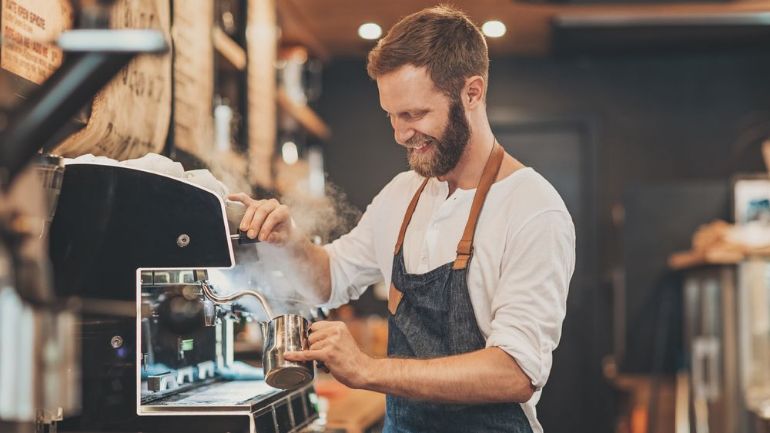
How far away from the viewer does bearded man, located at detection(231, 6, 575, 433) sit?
1825mm

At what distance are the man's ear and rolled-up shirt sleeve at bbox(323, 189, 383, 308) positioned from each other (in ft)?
1.11

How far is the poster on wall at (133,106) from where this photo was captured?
2258 mm

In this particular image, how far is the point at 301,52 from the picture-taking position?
5.71 m

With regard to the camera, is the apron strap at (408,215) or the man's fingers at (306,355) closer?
the man's fingers at (306,355)

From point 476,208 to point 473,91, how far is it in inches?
10.9

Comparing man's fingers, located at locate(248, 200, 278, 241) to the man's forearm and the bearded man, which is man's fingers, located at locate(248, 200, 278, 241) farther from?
the man's forearm

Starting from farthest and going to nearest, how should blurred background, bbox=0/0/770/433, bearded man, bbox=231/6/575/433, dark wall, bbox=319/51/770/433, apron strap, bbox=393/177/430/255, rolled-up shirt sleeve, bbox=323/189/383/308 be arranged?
dark wall, bbox=319/51/770/433 < blurred background, bbox=0/0/770/433 < rolled-up shirt sleeve, bbox=323/189/383/308 < apron strap, bbox=393/177/430/255 < bearded man, bbox=231/6/575/433

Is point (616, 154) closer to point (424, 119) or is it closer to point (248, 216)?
point (424, 119)

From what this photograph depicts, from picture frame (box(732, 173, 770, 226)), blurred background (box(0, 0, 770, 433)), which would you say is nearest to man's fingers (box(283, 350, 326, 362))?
blurred background (box(0, 0, 770, 433))

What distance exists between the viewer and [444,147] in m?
2.09

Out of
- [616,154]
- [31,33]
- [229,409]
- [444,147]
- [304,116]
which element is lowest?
[229,409]

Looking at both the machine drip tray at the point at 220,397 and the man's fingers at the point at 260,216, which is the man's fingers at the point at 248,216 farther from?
the machine drip tray at the point at 220,397

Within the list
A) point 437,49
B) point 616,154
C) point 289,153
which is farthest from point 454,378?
point 616,154

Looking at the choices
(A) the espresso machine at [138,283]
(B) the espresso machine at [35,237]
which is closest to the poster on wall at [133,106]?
(A) the espresso machine at [138,283]
